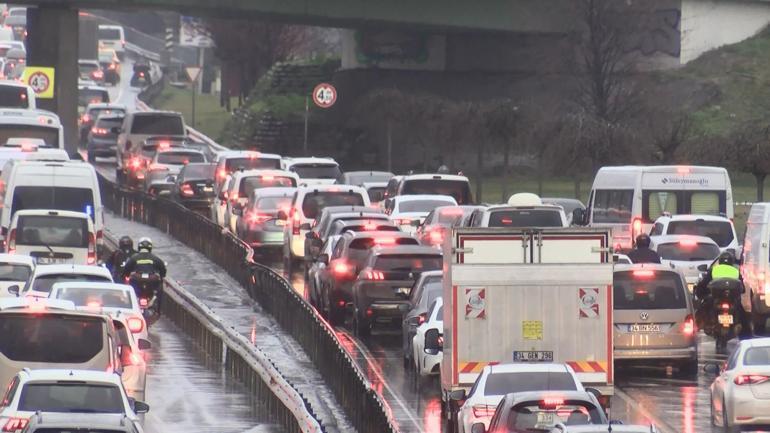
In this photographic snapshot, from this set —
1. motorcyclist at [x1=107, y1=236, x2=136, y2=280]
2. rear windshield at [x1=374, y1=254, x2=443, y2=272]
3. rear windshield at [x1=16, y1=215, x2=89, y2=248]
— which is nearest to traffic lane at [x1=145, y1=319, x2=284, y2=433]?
motorcyclist at [x1=107, y1=236, x2=136, y2=280]

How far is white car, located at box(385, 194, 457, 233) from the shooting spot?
150ft

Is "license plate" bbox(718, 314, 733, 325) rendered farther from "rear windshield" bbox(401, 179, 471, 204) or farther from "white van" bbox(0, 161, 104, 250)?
"rear windshield" bbox(401, 179, 471, 204)

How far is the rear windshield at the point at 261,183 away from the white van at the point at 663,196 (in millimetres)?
9136

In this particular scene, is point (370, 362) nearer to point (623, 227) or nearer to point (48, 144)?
point (623, 227)

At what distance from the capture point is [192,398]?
101ft

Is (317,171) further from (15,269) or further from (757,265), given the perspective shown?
(757,265)

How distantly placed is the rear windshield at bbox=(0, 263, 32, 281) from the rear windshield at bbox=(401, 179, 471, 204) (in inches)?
594

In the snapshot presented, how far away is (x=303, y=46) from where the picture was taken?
12375 centimetres


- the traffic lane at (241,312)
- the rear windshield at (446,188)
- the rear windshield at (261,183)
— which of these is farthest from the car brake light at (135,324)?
the rear windshield at (261,183)

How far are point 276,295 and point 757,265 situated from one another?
8629 millimetres

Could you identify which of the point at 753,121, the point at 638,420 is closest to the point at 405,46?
the point at 753,121


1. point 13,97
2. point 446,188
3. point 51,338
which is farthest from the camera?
point 13,97

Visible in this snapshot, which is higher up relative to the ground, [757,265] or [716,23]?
[716,23]

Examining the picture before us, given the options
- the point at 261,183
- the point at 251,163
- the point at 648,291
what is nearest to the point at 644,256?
the point at 648,291
